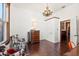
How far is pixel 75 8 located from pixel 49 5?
40 centimetres

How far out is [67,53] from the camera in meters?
1.47

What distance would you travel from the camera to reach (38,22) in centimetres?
144

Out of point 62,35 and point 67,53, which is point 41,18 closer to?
point 62,35

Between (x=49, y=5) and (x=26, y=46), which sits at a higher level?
(x=49, y=5)

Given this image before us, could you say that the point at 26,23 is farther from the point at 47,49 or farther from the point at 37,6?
the point at 47,49

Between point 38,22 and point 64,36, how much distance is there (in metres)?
0.45

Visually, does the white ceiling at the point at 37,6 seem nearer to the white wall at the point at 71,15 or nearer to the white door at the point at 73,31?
the white wall at the point at 71,15

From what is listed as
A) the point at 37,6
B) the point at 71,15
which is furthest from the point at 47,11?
the point at 71,15

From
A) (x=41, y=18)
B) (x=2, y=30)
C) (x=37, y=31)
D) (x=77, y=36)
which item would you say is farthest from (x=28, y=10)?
(x=77, y=36)

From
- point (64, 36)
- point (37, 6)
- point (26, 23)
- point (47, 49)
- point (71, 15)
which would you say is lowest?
point (47, 49)

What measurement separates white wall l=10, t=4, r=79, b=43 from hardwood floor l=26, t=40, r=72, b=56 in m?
0.08

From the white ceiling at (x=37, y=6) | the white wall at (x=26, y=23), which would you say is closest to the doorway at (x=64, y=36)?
the white wall at (x=26, y=23)

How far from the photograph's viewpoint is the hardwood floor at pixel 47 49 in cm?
144

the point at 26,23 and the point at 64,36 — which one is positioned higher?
the point at 26,23
